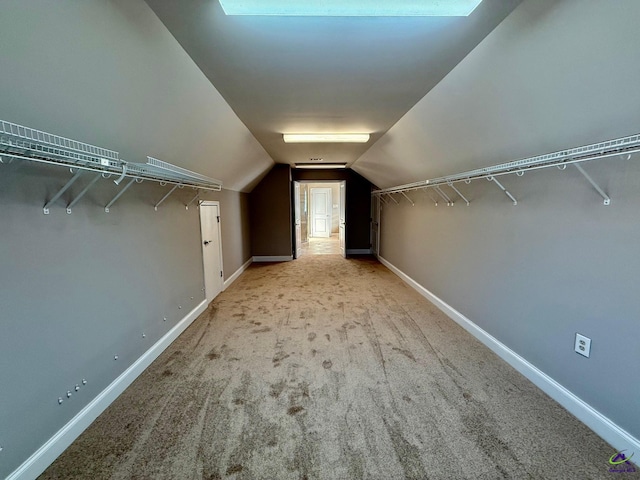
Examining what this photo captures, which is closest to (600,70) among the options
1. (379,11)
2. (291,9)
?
(379,11)

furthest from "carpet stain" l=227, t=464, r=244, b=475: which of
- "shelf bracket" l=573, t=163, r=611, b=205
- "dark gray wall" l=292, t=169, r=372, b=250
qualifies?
"dark gray wall" l=292, t=169, r=372, b=250

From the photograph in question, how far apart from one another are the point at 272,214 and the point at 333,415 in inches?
211

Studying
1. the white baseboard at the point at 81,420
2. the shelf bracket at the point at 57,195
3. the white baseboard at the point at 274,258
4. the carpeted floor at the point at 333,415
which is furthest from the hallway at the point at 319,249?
the shelf bracket at the point at 57,195

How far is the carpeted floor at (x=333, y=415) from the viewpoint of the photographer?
4.96 feet

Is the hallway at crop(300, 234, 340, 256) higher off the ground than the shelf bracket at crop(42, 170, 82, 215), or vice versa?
the shelf bracket at crop(42, 170, 82, 215)

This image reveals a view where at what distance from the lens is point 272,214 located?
6789mm

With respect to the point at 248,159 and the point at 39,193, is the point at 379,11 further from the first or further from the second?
the point at 248,159

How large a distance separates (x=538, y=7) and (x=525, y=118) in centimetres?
66

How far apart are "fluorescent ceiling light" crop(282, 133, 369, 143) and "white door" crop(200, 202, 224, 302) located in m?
1.49

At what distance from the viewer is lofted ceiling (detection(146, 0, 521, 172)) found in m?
1.51

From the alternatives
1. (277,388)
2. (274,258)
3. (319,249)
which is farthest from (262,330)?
(319,249)

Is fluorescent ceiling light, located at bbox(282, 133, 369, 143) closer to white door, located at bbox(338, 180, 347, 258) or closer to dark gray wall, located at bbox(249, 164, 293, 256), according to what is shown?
dark gray wall, located at bbox(249, 164, 293, 256)

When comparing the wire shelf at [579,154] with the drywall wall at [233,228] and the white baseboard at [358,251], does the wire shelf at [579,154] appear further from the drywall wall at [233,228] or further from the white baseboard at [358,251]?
the white baseboard at [358,251]

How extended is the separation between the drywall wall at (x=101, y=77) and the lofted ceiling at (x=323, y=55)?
6.1 inches
